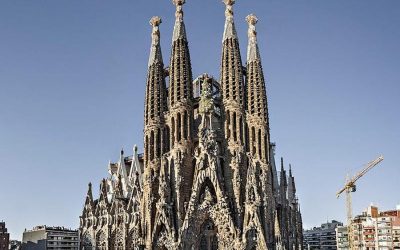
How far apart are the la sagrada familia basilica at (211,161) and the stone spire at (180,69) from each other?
0.32 ft

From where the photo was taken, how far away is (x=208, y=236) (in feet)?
153

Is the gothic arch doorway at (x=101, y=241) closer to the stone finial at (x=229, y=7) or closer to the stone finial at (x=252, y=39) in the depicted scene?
the stone finial at (x=252, y=39)

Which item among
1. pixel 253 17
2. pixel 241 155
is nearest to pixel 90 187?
pixel 241 155

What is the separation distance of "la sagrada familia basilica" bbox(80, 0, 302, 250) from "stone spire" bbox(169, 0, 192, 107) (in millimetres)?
97

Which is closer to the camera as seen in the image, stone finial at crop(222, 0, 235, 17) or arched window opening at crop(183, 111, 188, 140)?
arched window opening at crop(183, 111, 188, 140)

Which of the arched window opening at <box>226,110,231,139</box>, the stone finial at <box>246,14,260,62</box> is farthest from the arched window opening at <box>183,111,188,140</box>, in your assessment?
the stone finial at <box>246,14,260,62</box>

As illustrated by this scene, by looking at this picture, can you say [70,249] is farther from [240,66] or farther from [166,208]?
[240,66]

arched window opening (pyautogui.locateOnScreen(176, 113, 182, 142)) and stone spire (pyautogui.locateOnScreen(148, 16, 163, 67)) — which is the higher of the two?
stone spire (pyautogui.locateOnScreen(148, 16, 163, 67))

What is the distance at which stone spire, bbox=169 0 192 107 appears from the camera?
50375 mm

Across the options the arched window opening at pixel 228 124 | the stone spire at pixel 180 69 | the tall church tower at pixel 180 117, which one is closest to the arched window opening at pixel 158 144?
the tall church tower at pixel 180 117

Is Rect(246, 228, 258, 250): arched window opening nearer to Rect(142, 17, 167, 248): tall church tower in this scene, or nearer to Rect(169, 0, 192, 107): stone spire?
Rect(142, 17, 167, 248): tall church tower

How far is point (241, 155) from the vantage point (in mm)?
47625

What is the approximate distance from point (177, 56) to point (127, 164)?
21.3m

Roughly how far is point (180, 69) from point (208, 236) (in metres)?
16.1
